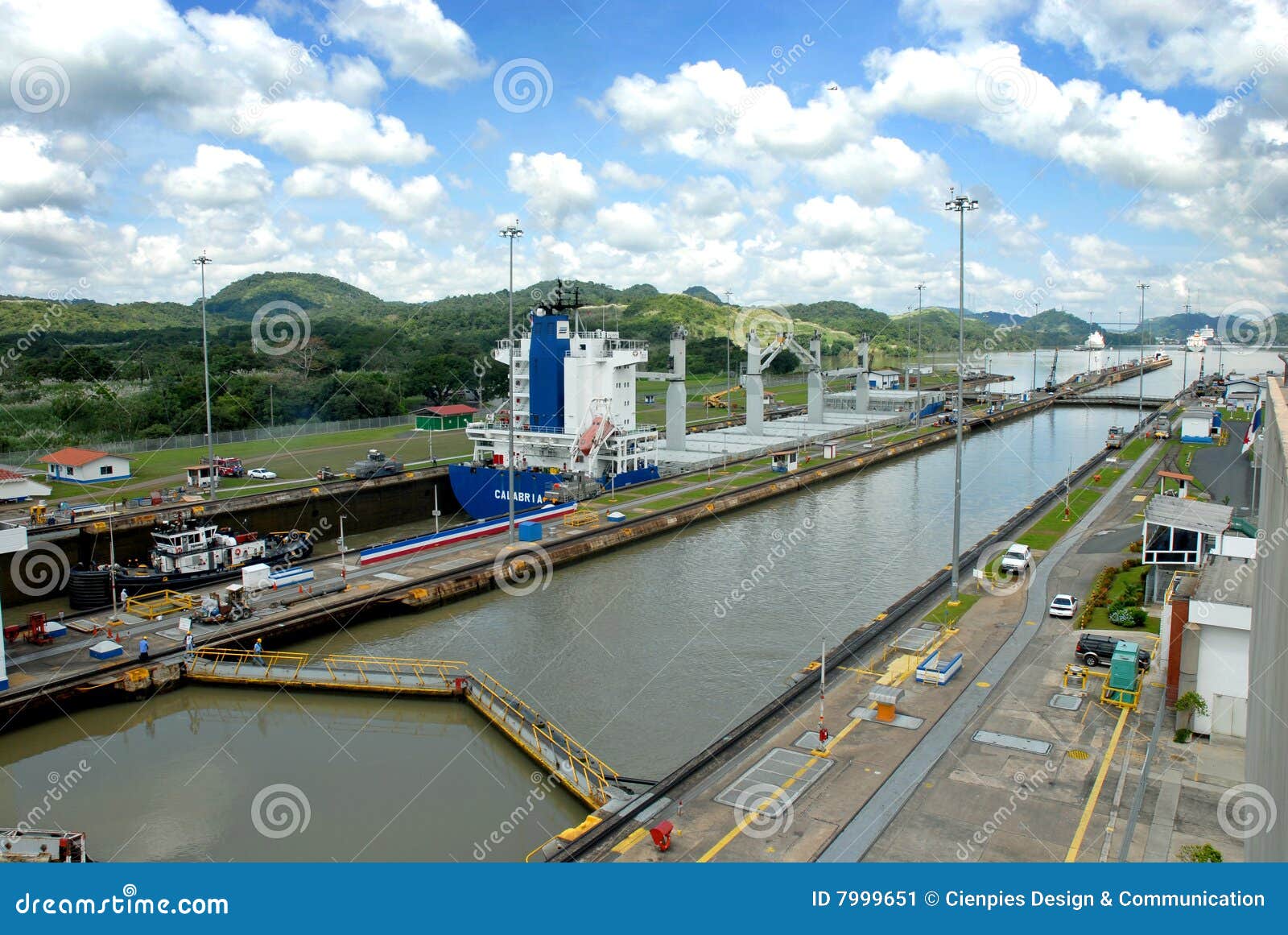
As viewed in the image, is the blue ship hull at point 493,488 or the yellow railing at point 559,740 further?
the blue ship hull at point 493,488

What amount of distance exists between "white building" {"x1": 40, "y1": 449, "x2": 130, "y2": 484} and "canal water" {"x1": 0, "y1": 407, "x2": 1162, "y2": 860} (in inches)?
841

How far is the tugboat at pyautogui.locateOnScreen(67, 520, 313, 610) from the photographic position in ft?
77.8

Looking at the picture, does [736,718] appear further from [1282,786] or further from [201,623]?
[201,623]

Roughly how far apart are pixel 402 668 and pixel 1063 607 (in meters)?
15.5

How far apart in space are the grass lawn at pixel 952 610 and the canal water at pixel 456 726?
1975 millimetres

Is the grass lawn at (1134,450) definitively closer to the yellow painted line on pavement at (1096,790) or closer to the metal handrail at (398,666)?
the yellow painted line on pavement at (1096,790)

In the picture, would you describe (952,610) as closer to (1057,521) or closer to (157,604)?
(1057,521)

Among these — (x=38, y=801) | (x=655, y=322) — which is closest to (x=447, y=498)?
(x=38, y=801)

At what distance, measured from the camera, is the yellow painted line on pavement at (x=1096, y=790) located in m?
10.7

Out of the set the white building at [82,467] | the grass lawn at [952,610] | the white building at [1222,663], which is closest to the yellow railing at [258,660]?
the grass lawn at [952,610]

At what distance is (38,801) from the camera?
14656 mm

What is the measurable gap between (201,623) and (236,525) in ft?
41.7

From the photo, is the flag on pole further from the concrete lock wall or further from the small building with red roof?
the small building with red roof

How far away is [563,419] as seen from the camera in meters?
40.1
